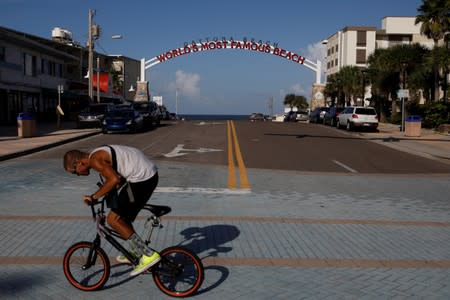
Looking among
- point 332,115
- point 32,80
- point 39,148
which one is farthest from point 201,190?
point 332,115

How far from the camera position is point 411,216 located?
31.0ft

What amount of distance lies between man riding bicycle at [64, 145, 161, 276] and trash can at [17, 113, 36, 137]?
2209cm

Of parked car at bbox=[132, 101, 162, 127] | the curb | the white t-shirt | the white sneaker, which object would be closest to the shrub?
parked car at bbox=[132, 101, 162, 127]

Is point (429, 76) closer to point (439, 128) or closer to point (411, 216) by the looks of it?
point (439, 128)

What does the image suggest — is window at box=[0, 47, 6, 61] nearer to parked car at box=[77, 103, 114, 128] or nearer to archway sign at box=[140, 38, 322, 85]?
parked car at box=[77, 103, 114, 128]

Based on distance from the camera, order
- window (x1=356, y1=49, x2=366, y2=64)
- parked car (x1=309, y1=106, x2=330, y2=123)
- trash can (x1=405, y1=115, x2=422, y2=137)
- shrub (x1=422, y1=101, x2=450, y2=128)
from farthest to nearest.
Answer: window (x1=356, y1=49, x2=366, y2=64) < parked car (x1=309, y1=106, x2=330, y2=123) < shrub (x1=422, y1=101, x2=450, y2=128) < trash can (x1=405, y1=115, x2=422, y2=137)

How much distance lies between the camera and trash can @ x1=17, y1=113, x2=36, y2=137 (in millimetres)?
25938

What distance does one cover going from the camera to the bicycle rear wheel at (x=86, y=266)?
533cm

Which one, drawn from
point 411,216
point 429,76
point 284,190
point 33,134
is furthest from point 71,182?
point 429,76

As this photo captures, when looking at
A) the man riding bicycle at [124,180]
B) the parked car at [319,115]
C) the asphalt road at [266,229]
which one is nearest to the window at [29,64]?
the parked car at [319,115]

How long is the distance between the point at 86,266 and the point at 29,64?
129 feet

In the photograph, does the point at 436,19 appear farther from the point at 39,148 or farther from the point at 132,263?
the point at 132,263

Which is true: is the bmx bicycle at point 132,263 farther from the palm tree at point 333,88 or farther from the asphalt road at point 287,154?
the palm tree at point 333,88

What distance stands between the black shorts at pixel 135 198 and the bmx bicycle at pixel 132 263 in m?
0.10
